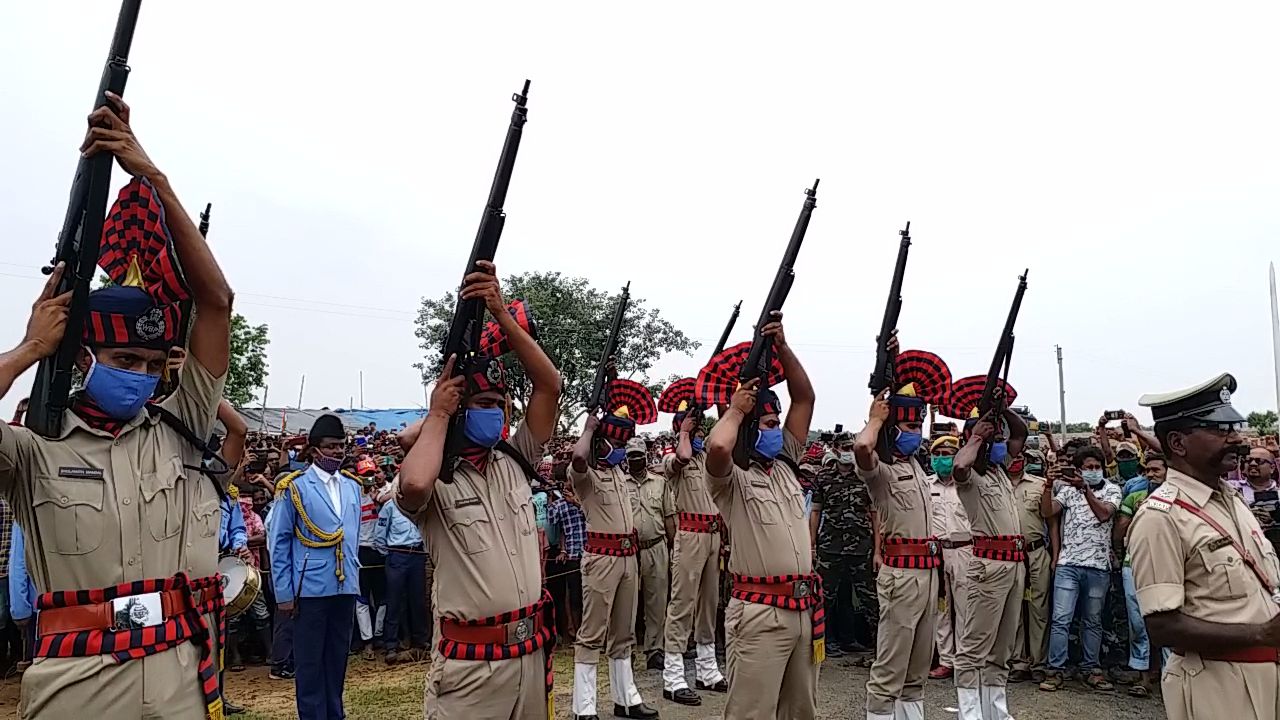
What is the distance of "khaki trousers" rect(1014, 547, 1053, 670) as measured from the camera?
32.2 ft

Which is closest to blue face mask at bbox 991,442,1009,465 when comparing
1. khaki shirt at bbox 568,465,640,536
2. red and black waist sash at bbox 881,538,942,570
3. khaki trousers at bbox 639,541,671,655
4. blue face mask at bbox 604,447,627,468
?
red and black waist sash at bbox 881,538,942,570

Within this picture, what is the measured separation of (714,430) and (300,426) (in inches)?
1271

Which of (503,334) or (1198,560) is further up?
(503,334)

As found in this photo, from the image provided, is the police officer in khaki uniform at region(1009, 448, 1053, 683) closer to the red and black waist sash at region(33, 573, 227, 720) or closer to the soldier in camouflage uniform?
the soldier in camouflage uniform

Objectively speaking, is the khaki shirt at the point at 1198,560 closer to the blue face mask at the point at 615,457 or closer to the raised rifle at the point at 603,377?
the raised rifle at the point at 603,377

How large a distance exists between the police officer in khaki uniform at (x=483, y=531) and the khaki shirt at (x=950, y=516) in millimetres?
5397

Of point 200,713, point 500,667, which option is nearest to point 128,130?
point 200,713

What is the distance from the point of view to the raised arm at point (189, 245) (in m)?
3.38

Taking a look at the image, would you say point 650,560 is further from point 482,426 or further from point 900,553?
point 482,426

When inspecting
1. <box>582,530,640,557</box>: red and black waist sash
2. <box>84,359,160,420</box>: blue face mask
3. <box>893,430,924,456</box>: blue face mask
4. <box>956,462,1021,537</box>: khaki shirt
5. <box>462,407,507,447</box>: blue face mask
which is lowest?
<box>582,530,640,557</box>: red and black waist sash

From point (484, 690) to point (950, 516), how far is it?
6182mm

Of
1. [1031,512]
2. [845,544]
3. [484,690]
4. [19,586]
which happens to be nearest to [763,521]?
[484,690]

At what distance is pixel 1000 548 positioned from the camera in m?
7.96

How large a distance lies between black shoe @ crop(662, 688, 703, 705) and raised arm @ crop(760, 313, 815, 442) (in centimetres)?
392
